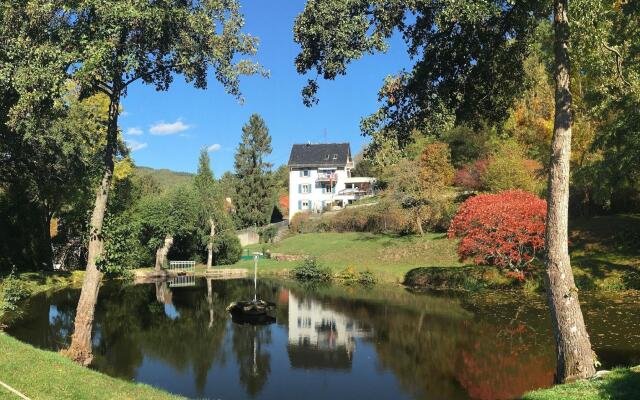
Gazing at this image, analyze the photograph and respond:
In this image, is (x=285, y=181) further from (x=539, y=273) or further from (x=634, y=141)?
(x=634, y=141)

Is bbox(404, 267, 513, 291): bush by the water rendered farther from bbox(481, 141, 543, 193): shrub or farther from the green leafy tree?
the green leafy tree

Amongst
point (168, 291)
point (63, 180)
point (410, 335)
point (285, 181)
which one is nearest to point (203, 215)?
point (168, 291)

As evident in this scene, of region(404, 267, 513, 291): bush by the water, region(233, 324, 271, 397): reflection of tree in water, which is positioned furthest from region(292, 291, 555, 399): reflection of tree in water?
region(404, 267, 513, 291): bush by the water

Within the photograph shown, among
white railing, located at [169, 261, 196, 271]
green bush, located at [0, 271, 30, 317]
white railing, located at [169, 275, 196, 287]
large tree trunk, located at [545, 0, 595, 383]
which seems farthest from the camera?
white railing, located at [169, 261, 196, 271]

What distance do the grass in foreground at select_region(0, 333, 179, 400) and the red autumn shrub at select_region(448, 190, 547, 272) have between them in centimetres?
2438

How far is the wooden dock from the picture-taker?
47.9 m

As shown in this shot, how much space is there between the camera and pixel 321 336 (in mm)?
23344

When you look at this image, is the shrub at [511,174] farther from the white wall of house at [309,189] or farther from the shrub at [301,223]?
the white wall of house at [309,189]

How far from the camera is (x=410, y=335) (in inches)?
901

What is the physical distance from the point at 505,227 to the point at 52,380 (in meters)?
26.7

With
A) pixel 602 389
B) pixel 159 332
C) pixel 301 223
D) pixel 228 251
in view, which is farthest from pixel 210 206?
pixel 602 389

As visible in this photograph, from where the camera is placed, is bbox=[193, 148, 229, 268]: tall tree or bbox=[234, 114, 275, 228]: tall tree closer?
bbox=[193, 148, 229, 268]: tall tree

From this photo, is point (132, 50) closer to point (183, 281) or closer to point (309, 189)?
point (183, 281)

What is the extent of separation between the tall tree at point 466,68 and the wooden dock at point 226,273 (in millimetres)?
37273
